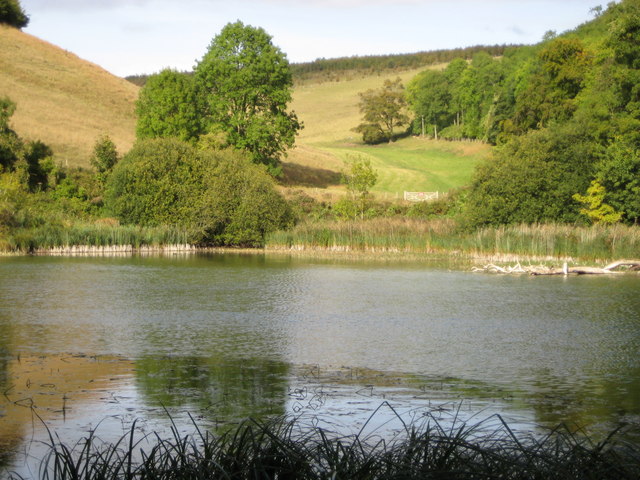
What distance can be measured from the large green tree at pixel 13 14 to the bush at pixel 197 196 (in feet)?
162

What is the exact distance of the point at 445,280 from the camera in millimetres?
27656

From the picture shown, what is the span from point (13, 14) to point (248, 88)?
43.2 metres

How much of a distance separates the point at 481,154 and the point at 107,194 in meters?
47.8

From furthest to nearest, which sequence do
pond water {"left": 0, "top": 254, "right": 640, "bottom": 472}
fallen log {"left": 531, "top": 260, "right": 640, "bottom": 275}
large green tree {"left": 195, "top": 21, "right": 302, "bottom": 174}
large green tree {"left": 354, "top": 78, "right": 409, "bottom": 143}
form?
large green tree {"left": 354, "top": 78, "right": 409, "bottom": 143}, large green tree {"left": 195, "top": 21, "right": 302, "bottom": 174}, fallen log {"left": 531, "top": 260, "right": 640, "bottom": 275}, pond water {"left": 0, "top": 254, "right": 640, "bottom": 472}

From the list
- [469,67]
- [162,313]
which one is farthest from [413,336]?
[469,67]

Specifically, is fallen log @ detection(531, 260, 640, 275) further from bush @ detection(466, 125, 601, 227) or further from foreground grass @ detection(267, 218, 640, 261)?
bush @ detection(466, 125, 601, 227)

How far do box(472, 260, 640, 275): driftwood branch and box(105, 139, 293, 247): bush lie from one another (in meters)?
16.7

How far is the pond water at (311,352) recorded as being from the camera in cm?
1040

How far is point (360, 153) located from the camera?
9250 centimetres

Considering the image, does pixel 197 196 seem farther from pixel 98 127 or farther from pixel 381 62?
pixel 381 62

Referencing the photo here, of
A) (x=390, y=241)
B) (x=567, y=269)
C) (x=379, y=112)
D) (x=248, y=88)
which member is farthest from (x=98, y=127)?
(x=567, y=269)

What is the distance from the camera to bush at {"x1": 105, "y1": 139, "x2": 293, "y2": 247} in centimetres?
4531

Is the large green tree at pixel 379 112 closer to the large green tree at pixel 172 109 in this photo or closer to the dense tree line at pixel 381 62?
the large green tree at pixel 172 109

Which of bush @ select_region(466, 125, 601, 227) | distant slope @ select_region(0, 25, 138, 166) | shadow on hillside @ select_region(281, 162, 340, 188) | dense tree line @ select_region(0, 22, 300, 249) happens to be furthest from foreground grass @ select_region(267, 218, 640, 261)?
distant slope @ select_region(0, 25, 138, 166)
